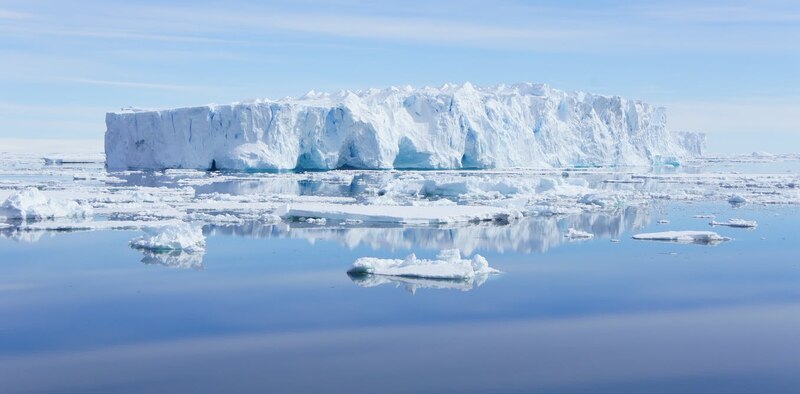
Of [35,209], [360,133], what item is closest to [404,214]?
[35,209]

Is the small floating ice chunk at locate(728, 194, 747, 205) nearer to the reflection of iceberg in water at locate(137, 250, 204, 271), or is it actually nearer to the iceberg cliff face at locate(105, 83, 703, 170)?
the reflection of iceberg in water at locate(137, 250, 204, 271)

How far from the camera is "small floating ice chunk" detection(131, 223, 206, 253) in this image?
34.8 feet

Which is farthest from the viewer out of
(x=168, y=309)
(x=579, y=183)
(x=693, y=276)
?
(x=579, y=183)

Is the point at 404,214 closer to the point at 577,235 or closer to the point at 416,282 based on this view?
the point at 577,235

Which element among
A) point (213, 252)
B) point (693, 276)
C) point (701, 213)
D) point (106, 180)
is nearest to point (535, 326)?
point (693, 276)

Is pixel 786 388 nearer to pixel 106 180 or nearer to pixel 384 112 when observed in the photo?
pixel 106 180

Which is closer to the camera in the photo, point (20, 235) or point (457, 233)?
point (20, 235)

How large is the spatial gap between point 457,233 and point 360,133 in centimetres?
1720

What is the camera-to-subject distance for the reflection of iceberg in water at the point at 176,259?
982cm

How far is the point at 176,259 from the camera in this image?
10219 mm

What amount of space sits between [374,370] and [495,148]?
27.8 metres

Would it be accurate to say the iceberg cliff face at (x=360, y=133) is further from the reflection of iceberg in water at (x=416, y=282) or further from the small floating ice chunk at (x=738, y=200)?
the reflection of iceberg in water at (x=416, y=282)

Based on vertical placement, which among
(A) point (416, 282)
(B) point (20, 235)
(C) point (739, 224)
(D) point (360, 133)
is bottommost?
(A) point (416, 282)

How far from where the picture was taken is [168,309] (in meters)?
7.55
